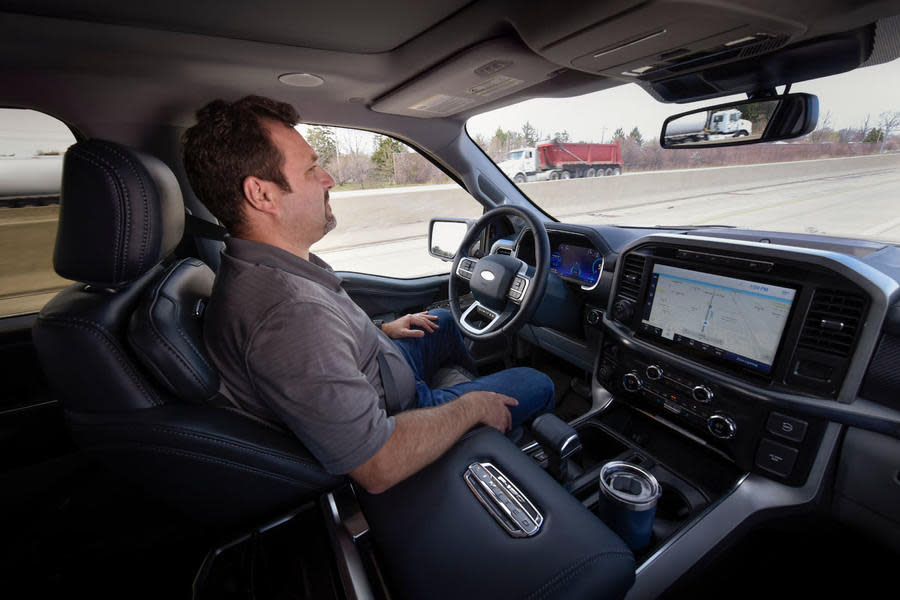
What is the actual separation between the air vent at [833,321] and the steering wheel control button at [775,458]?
37 cm

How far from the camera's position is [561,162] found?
5.96 m

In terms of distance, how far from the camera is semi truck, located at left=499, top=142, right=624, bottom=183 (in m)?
3.33

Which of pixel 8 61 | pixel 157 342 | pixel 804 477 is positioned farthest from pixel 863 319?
pixel 8 61

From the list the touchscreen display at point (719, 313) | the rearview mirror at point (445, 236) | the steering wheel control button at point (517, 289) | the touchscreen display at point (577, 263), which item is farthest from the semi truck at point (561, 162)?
the touchscreen display at point (719, 313)

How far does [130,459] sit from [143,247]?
566 mm

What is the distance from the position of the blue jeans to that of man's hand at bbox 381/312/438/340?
0.04 meters

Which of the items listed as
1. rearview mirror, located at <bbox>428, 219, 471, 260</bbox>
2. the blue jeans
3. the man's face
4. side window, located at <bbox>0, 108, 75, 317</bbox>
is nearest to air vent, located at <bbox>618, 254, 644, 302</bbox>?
the blue jeans

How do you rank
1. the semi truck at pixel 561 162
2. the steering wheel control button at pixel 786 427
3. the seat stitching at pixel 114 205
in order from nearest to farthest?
the seat stitching at pixel 114 205
the steering wheel control button at pixel 786 427
the semi truck at pixel 561 162

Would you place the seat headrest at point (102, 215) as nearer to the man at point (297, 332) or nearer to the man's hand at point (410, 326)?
the man at point (297, 332)

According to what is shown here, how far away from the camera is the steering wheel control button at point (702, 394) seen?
1550mm

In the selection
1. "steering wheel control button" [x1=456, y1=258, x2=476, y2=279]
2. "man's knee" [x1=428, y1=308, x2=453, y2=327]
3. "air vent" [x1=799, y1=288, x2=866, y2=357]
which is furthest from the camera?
"steering wheel control button" [x1=456, y1=258, x2=476, y2=279]

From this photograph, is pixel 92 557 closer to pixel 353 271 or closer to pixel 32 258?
pixel 32 258

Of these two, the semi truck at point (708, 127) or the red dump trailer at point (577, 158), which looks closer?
the semi truck at point (708, 127)

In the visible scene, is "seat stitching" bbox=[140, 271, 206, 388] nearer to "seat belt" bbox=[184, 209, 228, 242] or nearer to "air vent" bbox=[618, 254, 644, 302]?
"seat belt" bbox=[184, 209, 228, 242]
